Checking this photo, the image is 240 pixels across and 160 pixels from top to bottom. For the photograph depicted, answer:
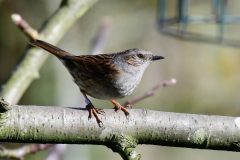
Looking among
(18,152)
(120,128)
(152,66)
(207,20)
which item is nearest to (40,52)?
(18,152)

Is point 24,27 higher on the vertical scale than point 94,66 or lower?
higher

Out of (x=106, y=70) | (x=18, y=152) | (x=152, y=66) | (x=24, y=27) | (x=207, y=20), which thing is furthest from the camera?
(x=152, y=66)

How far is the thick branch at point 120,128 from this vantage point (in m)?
2.85

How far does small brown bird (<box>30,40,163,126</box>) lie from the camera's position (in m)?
4.24

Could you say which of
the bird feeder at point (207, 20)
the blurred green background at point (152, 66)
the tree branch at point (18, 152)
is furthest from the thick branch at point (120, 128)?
the blurred green background at point (152, 66)

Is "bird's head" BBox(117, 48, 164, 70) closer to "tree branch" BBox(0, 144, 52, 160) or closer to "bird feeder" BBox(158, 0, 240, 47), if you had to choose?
"tree branch" BBox(0, 144, 52, 160)

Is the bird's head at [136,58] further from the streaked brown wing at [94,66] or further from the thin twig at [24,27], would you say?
the thin twig at [24,27]

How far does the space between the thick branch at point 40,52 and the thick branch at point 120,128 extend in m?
0.92

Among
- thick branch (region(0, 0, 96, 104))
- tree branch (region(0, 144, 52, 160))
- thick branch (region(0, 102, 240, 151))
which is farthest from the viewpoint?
thick branch (region(0, 0, 96, 104))

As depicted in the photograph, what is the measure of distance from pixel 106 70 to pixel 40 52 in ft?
1.59

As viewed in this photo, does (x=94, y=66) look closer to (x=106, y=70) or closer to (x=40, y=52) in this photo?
(x=106, y=70)

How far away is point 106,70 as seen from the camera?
441 centimetres

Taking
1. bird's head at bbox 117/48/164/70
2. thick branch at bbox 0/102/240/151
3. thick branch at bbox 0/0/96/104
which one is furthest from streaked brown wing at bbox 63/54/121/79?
thick branch at bbox 0/102/240/151

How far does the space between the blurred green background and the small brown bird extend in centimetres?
440
